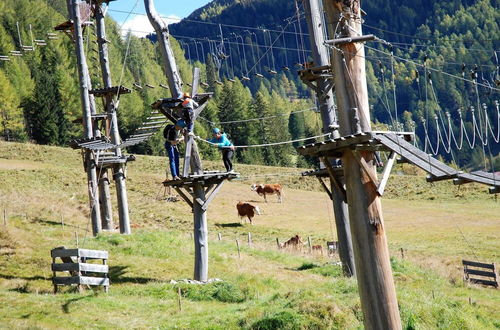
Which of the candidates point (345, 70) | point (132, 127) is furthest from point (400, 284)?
point (132, 127)

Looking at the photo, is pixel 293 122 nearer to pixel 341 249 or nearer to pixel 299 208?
pixel 299 208

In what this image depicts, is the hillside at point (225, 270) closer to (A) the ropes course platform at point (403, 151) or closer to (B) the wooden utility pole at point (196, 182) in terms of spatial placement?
(B) the wooden utility pole at point (196, 182)

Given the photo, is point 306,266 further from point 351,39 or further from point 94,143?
point 351,39

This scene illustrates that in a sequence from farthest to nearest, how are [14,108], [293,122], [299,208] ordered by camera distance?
1. [293,122]
2. [14,108]
3. [299,208]

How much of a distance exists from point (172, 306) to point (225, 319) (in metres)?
2.61

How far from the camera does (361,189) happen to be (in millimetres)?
11070

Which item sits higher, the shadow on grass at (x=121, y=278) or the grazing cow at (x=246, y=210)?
the grazing cow at (x=246, y=210)

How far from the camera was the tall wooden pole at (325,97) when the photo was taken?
75.3ft

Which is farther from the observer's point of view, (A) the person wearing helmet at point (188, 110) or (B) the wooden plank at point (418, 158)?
(A) the person wearing helmet at point (188, 110)

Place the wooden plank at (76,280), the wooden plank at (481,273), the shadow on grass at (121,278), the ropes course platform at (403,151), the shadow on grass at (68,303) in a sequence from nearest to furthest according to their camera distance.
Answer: the ropes course platform at (403,151) < the shadow on grass at (68,303) < the wooden plank at (76,280) < the shadow on grass at (121,278) < the wooden plank at (481,273)

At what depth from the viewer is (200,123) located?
450ft

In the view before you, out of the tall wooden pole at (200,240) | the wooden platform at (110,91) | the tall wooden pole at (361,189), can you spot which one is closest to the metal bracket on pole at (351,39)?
the tall wooden pole at (361,189)

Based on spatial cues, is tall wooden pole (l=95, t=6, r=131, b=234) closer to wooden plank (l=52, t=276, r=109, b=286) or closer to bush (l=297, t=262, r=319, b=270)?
bush (l=297, t=262, r=319, b=270)

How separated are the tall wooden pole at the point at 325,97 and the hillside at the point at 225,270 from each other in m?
0.94
